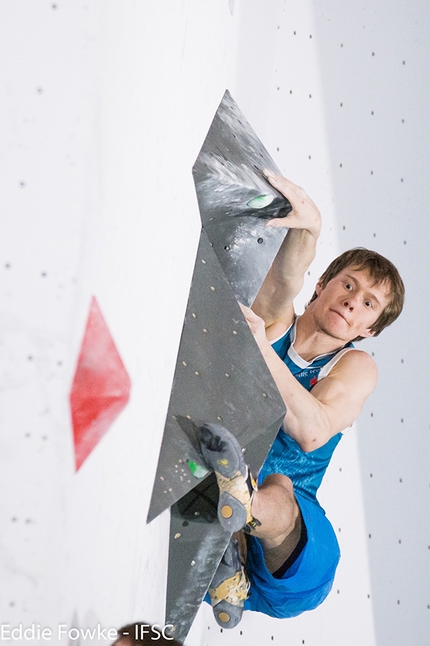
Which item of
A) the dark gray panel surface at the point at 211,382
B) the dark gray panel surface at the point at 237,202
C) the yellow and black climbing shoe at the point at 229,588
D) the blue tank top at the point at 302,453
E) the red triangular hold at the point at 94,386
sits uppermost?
the dark gray panel surface at the point at 237,202

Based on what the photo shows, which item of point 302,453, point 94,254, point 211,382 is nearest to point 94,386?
point 94,254

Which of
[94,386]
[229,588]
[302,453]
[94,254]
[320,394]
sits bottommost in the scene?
[229,588]

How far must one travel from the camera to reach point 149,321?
737mm

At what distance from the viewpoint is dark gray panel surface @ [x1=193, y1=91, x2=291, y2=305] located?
3.27ft

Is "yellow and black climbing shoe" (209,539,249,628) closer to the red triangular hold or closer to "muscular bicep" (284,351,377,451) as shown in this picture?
"muscular bicep" (284,351,377,451)

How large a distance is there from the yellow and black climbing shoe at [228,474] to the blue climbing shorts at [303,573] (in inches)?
11.4

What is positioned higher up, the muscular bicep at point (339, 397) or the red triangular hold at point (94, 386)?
the red triangular hold at point (94, 386)

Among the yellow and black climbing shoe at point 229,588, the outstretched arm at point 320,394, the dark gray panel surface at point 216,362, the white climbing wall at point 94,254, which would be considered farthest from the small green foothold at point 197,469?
the yellow and black climbing shoe at point 229,588

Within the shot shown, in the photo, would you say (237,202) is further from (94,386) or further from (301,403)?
(94,386)

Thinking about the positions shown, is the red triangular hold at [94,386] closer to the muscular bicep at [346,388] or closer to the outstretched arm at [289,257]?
the outstretched arm at [289,257]

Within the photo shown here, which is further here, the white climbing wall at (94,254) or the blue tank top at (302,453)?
the blue tank top at (302,453)

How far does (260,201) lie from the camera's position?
1.09m

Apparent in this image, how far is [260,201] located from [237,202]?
0.15 feet

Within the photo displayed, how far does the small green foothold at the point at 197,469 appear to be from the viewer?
3.30 ft
